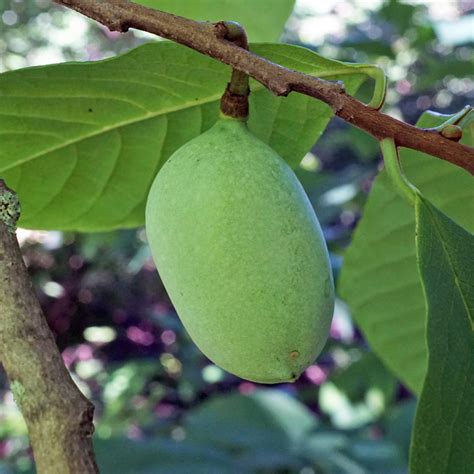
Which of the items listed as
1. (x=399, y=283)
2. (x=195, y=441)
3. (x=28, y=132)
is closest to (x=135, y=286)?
(x=195, y=441)

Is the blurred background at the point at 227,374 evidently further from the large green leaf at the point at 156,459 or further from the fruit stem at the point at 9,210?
the fruit stem at the point at 9,210

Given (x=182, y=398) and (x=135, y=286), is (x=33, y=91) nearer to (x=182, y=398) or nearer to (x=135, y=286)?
(x=182, y=398)

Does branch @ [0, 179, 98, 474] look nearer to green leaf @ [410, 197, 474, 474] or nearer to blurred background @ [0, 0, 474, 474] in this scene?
green leaf @ [410, 197, 474, 474]

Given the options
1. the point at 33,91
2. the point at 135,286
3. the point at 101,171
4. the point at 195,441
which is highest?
the point at 33,91

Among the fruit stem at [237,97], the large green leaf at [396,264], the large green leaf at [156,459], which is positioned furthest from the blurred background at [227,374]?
the fruit stem at [237,97]

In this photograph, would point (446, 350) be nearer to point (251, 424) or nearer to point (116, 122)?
point (116, 122)

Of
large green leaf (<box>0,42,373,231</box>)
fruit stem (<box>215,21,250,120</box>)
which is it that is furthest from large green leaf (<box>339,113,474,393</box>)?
fruit stem (<box>215,21,250,120</box>)

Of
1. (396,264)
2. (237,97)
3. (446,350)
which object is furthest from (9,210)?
(396,264)
